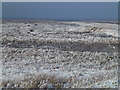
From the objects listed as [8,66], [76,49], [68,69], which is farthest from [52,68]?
[76,49]

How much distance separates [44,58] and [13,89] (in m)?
10.5

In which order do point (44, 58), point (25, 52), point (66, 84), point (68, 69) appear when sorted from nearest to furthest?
point (66, 84), point (68, 69), point (44, 58), point (25, 52)

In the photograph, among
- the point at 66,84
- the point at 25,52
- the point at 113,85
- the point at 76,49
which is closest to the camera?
the point at 113,85

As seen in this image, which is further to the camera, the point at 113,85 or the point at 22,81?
the point at 22,81

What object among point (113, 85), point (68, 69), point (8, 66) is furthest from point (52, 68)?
point (113, 85)

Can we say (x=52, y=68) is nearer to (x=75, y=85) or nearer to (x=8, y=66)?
(x=8, y=66)

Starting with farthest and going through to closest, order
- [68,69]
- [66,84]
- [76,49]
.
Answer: [76,49]
[68,69]
[66,84]

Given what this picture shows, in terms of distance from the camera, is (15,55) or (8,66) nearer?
(8,66)

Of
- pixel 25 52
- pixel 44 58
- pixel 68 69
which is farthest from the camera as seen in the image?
pixel 25 52

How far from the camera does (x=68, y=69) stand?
22016 millimetres

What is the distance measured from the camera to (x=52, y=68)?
22.4m

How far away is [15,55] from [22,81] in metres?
10.3

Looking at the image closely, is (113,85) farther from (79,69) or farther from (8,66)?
Answer: (8,66)

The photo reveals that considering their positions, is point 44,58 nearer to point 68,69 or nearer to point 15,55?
point 15,55
